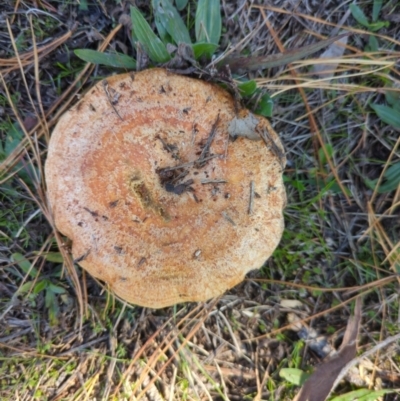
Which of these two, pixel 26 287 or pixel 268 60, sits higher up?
pixel 268 60

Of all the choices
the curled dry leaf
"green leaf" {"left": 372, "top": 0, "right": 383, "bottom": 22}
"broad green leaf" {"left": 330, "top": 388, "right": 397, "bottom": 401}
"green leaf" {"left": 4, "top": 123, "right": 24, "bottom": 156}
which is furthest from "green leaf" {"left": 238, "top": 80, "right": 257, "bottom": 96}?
"broad green leaf" {"left": 330, "top": 388, "right": 397, "bottom": 401}

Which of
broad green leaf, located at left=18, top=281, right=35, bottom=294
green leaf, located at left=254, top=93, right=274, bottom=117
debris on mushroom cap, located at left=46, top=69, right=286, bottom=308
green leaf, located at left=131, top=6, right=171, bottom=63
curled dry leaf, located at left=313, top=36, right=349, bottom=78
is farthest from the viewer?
curled dry leaf, located at left=313, top=36, right=349, bottom=78

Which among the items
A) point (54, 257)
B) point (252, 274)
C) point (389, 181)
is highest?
point (54, 257)

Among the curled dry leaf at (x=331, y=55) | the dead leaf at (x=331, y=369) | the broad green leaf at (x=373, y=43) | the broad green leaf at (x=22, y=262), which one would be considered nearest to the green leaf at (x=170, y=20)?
the curled dry leaf at (x=331, y=55)

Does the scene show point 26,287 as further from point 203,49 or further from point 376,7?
point 376,7

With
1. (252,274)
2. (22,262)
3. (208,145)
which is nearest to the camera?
(208,145)

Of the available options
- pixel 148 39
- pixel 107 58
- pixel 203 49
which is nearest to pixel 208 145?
pixel 203 49

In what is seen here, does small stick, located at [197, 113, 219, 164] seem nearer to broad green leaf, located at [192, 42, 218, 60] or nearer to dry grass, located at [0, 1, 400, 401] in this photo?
broad green leaf, located at [192, 42, 218, 60]
